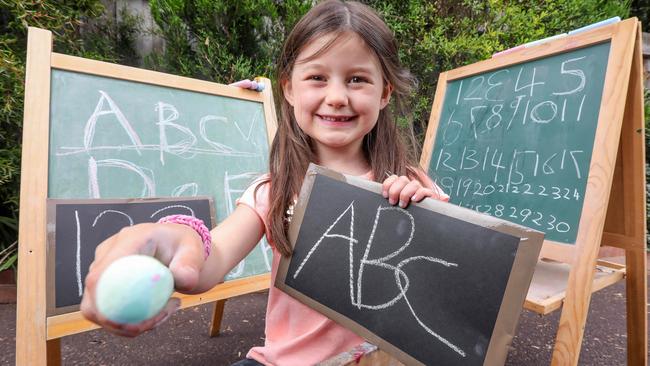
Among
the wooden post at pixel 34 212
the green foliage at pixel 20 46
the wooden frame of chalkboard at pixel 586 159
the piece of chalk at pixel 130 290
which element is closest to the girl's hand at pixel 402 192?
the piece of chalk at pixel 130 290

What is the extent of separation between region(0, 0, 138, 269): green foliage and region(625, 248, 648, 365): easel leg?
Result: 3542 millimetres

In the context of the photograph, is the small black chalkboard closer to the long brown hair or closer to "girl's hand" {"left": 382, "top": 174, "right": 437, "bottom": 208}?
"girl's hand" {"left": 382, "top": 174, "right": 437, "bottom": 208}

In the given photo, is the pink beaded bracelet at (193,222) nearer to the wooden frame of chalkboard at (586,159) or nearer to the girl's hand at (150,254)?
the girl's hand at (150,254)

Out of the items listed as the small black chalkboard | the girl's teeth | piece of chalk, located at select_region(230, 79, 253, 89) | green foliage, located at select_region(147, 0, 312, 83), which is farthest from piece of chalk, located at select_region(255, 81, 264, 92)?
the small black chalkboard

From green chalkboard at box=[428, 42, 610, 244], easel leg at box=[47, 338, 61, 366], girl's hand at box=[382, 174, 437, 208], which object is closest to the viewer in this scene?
girl's hand at box=[382, 174, 437, 208]

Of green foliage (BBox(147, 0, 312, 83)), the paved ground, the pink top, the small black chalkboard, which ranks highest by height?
green foliage (BBox(147, 0, 312, 83))

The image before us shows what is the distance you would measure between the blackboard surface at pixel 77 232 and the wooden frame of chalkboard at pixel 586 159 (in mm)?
1599

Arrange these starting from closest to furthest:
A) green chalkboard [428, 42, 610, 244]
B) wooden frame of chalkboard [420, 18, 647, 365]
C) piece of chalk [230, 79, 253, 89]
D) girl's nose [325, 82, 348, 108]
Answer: girl's nose [325, 82, 348, 108] < wooden frame of chalkboard [420, 18, 647, 365] < green chalkboard [428, 42, 610, 244] < piece of chalk [230, 79, 253, 89]

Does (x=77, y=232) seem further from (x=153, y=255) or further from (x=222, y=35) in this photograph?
(x=222, y=35)

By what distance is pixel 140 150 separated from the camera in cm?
158

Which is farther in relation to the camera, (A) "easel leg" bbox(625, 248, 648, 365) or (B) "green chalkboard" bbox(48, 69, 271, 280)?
(A) "easel leg" bbox(625, 248, 648, 365)

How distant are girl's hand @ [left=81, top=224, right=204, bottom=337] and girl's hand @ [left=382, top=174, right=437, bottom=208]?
452 millimetres

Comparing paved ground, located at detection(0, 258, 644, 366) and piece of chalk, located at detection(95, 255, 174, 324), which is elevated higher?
piece of chalk, located at detection(95, 255, 174, 324)

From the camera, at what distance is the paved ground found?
2102 mm
